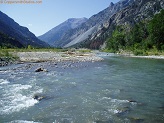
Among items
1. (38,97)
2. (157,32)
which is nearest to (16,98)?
(38,97)

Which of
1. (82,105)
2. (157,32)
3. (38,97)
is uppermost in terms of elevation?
(157,32)

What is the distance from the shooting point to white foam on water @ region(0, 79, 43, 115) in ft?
54.7

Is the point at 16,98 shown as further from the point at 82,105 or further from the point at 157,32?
the point at 157,32

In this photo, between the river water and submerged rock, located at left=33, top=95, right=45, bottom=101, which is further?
submerged rock, located at left=33, top=95, right=45, bottom=101

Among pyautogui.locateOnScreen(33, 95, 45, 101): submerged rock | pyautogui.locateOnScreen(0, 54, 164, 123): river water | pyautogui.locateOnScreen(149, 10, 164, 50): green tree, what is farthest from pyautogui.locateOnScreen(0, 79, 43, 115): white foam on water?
pyautogui.locateOnScreen(149, 10, 164, 50): green tree

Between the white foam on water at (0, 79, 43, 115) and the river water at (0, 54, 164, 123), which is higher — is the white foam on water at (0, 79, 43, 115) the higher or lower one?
the higher one

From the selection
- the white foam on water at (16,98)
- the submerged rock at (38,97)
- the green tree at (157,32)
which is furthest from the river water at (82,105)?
the green tree at (157,32)

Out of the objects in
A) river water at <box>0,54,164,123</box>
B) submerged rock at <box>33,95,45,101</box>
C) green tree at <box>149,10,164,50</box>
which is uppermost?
green tree at <box>149,10,164,50</box>

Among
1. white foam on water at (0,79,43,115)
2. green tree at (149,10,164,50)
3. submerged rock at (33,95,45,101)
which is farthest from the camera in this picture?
green tree at (149,10,164,50)

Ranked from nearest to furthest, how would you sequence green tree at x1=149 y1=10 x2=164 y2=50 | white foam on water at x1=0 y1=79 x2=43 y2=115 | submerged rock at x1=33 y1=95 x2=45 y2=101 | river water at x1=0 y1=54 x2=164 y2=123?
river water at x1=0 y1=54 x2=164 y2=123 < white foam on water at x1=0 y1=79 x2=43 y2=115 < submerged rock at x1=33 y1=95 x2=45 y2=101 < green tree at x1=149 y1=10 x2=164 y2=50

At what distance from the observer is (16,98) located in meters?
19.6

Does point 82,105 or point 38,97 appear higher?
point 38,97

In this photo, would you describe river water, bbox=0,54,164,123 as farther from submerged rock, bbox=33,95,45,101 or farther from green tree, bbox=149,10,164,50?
green tree, bbox=149,10,164,50

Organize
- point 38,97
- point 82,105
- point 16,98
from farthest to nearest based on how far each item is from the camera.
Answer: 1. point 38,97
2. point 16,98
3. point 82,105
